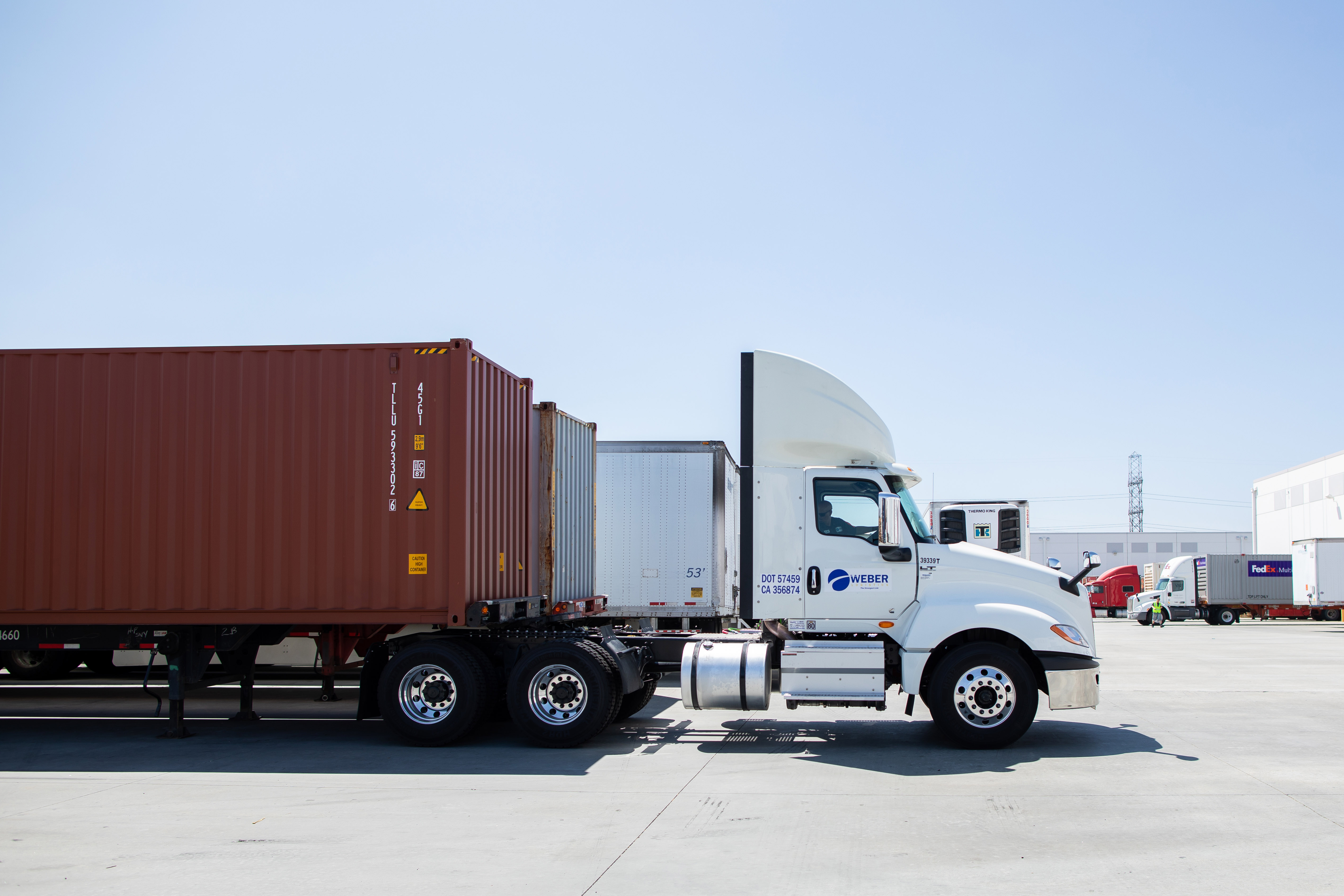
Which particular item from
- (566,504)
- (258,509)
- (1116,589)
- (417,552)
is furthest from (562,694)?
(1116,589)

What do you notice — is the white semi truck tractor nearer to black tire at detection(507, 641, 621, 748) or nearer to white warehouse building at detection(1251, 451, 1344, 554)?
black tire at detection(507, 641, 621, 748)

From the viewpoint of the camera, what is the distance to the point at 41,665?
1659 centimetres

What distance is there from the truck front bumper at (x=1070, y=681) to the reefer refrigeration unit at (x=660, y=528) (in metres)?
6.61

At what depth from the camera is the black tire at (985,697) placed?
34.6 feet

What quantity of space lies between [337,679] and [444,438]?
773 cm

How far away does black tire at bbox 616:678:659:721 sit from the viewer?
479 inches

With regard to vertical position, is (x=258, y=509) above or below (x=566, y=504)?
below

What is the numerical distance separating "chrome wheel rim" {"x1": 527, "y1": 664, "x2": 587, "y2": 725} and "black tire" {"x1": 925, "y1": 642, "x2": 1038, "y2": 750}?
3342mm

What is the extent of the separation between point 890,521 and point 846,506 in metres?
0.60

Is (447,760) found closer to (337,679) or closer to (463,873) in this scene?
(463,873)

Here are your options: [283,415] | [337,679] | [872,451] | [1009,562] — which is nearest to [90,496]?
[283,415]

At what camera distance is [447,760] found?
10180 millimetres

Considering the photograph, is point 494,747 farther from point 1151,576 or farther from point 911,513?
point 1151,576

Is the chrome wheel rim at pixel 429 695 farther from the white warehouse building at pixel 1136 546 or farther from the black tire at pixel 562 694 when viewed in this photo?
the white warehouse building at pixel 1136 546
